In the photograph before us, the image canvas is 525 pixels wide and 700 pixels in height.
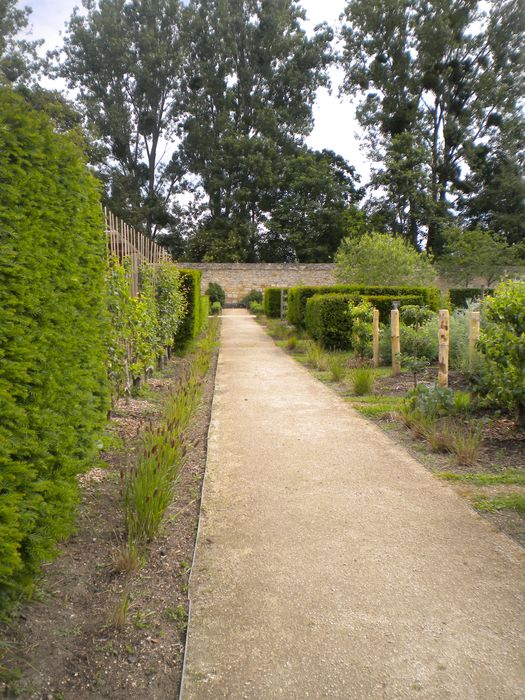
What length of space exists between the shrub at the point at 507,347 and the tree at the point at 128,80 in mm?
35738

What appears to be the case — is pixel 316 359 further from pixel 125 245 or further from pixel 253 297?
pixel 253 297

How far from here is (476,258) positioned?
30.6 m

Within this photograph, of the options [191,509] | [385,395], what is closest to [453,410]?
[385,395]

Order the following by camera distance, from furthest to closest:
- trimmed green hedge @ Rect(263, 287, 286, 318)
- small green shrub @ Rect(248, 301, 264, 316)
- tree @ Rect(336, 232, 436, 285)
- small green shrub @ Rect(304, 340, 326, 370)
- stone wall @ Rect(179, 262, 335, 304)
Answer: stone wall @ Rect(179, 262, 335, 304) < small green shrub @ Rect(248, 301, 264, 316) < trimmed green hedge @ Rect(263, 287, 286, 318) < tree @ Rect(336, 232, 436, 285) < small green shrub @ Rect(304, 340, 326, 370)

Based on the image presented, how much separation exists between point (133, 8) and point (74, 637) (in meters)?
45.6

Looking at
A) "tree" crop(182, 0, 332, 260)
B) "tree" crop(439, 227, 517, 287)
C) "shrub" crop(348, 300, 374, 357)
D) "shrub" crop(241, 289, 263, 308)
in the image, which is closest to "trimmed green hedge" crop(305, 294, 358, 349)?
"shrub" crop(348, 300, 374, 357)

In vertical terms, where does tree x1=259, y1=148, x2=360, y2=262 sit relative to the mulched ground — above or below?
above

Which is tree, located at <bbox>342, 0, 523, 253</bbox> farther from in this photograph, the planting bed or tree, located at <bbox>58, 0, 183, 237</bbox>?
the planting bed

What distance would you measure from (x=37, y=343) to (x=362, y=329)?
843cm

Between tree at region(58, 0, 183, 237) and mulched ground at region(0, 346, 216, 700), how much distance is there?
37200mm

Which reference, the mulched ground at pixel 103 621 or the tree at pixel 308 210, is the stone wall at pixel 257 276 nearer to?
the tree at pixel 308 210

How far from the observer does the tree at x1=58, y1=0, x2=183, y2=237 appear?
1500 inches

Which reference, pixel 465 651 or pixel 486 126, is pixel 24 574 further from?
pixel 486 126

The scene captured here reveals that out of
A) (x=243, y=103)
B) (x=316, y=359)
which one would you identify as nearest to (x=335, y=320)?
(x=316, y=359)
